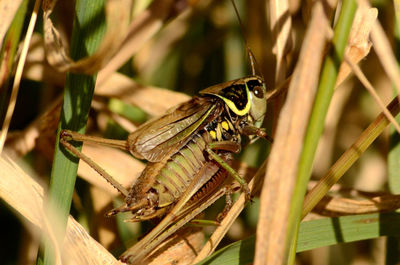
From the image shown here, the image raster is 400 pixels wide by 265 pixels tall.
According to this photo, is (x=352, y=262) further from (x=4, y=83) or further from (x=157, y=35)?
(x=4, y=83)

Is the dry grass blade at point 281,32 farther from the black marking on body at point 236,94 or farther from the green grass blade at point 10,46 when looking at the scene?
the green grass blade at point 10,46

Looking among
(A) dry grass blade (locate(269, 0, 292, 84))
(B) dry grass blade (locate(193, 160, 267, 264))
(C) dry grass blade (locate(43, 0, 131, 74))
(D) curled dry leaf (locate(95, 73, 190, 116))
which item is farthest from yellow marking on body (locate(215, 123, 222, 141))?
(C) dry grass blade (locate(43, 0, 131, 74))

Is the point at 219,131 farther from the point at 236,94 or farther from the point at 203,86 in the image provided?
the point at 203,86

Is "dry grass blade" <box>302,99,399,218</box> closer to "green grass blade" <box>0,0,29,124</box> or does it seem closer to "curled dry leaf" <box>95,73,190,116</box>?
"curled dry leaf" <box>95,73,190,116</box>

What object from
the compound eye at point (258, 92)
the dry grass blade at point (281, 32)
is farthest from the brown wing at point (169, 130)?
the dry grass blade at point (281, 32)

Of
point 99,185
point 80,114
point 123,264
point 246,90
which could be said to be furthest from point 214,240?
point 246,90

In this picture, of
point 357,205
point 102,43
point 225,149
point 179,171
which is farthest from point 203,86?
point 102,43
